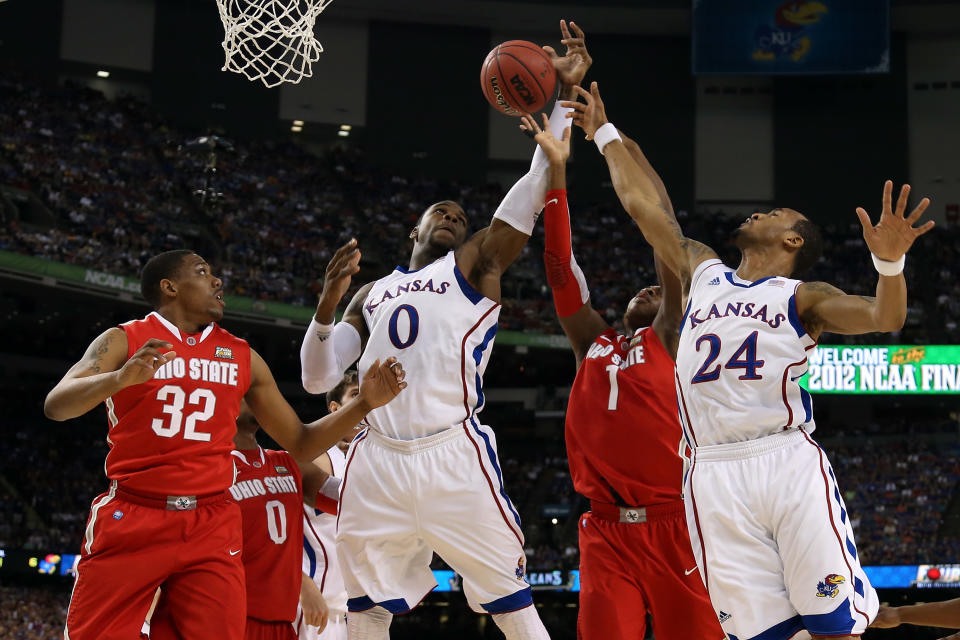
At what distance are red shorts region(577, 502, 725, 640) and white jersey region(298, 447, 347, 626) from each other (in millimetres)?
1843

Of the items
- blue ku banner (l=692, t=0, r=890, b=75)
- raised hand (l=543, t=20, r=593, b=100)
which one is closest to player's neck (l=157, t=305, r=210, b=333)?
raised hand (l=543, t=20, r=593, b=100)

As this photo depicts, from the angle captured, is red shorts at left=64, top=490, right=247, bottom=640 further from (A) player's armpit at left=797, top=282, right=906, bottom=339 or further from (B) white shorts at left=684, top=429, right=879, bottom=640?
(A) player's armpit at left=797, top=282, right=906, bottom=339

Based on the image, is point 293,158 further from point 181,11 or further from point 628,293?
point 628,293

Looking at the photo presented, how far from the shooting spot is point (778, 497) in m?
3.90

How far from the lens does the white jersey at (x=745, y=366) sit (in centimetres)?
409

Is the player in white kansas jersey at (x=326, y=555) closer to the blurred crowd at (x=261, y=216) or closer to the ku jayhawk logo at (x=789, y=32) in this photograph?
the blurred crowd at (x=261, y=216)

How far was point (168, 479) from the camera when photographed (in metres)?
4.36

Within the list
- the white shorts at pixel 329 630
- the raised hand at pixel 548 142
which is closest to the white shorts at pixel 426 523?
the white shorts at pixel 329 630

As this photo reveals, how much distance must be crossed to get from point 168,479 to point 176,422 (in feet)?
0.80

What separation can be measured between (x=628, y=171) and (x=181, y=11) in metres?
25.4

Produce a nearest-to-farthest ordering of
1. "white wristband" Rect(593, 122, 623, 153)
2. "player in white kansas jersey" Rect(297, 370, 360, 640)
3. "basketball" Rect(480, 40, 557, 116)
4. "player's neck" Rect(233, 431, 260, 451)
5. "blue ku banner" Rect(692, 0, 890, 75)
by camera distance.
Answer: "white wristband" Rect(593, 122, 623, 153) → "basketball" Rect(480, 40, 557, 116) → "player's neck" Rect(233, 431, 260, 451) → "player in white kansas jersey" Rect(297, 370, 360, 640) → "blue ku banner" Rect(692, 0, 890, 75)

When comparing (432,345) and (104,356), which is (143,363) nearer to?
(104,356)

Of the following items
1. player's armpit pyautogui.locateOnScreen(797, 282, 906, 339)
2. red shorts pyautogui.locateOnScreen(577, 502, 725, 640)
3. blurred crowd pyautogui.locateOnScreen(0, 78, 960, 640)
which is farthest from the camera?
blurred crowd pyautogui.locateOnScreen(0, 78, 960, 640)

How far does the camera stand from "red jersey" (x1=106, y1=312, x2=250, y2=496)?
4.37 meters
